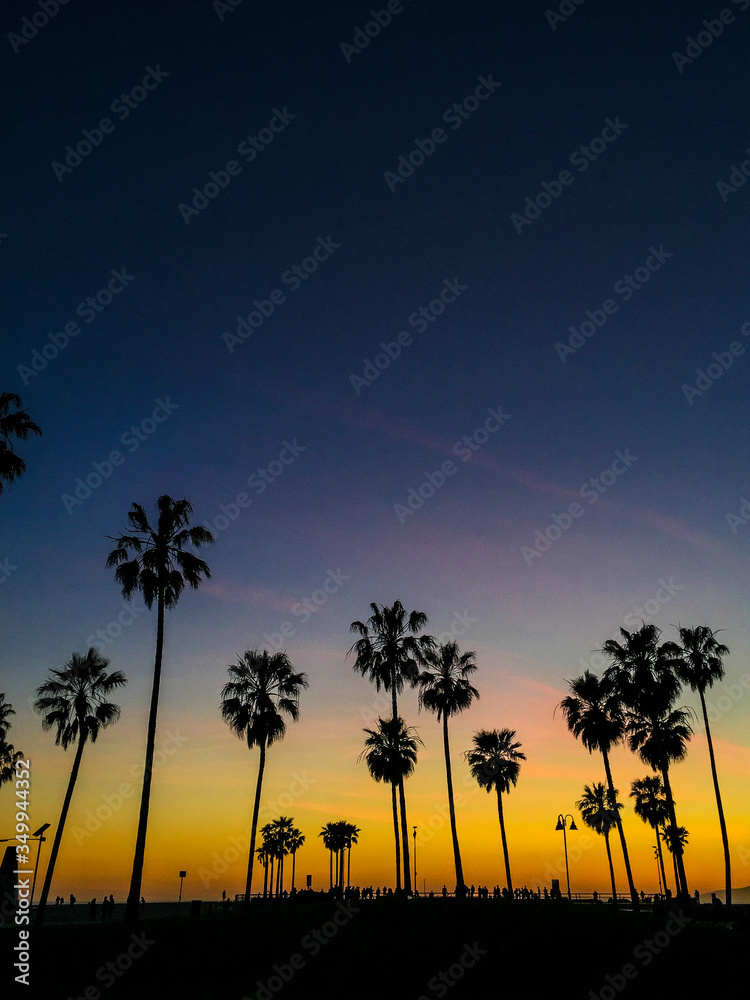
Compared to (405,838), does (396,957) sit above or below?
below

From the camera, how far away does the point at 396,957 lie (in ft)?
78.1

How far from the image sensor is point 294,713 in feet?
159

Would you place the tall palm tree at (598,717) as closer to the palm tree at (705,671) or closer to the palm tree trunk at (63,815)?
the palm tree at (705,671)

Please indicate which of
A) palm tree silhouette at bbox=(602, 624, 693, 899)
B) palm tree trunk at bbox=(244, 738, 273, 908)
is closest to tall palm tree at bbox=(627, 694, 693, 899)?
palm tree silhouette at bbox=(602, 624, 693, 899)

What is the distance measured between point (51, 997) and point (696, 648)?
1782 inches

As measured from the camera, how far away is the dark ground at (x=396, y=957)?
70.3ft

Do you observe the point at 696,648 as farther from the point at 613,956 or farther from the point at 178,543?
the point at 178,543

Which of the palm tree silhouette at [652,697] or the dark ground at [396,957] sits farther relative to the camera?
the palm tree silhouette at [652,697]

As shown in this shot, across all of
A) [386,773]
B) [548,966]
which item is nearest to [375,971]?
[548,966]

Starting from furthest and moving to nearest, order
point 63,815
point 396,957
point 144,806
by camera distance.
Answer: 1. point 63,815
2. point 144,806
3. point 396,957

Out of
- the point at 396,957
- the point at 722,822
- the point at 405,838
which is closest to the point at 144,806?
the point at 396,957

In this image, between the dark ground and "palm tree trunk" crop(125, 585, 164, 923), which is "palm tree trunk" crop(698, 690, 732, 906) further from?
"palm tree trunk" crop(125, 585, 164, 923)

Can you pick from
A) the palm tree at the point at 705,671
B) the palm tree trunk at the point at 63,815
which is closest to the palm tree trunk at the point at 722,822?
the palm tree at the point at 705,671

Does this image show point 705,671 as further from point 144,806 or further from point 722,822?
point 144,806
